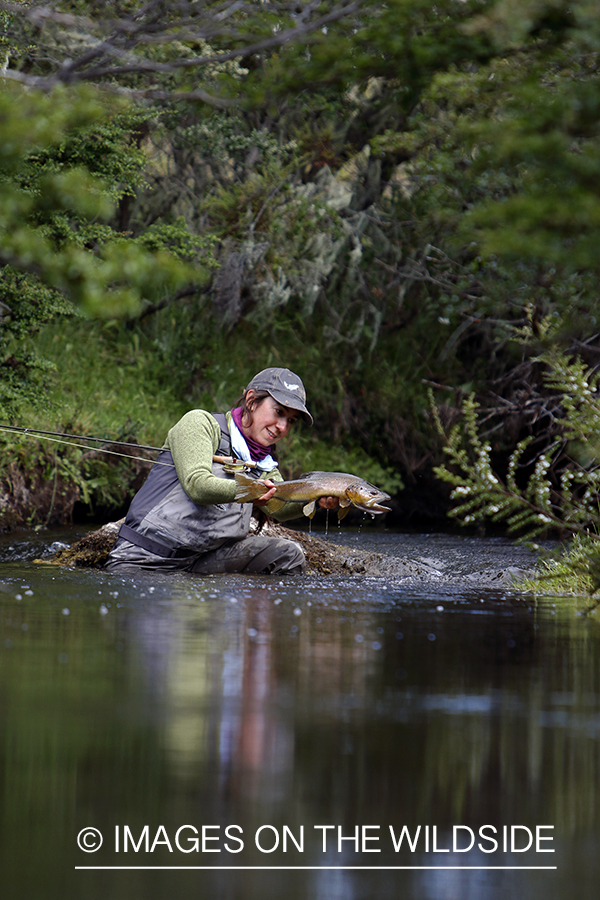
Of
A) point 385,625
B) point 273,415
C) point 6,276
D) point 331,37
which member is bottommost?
point 385,625

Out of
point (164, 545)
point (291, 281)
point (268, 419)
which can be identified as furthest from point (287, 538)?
point (291, 281)

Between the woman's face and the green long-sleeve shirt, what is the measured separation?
0.80ft

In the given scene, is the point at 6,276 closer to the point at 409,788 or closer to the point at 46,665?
the point at 46,665

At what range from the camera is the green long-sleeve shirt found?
5898 mm

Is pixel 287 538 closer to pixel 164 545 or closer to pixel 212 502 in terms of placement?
pixel 164 545

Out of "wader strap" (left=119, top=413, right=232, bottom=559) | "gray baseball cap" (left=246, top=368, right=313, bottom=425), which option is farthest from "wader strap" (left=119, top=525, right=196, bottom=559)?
"gray baseball cap" (left=246, top=368, right=313, bottom=425)

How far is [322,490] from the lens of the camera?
5934 millimetres

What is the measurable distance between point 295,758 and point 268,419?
401cm

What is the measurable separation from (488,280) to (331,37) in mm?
2838

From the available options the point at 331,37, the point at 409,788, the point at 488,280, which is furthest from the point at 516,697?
the point at 488,280

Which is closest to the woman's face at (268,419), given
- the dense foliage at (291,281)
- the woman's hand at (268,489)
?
the woman's hand at (268,489)

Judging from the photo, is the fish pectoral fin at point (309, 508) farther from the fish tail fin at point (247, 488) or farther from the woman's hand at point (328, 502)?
the fish tail fin at point (247, 488)

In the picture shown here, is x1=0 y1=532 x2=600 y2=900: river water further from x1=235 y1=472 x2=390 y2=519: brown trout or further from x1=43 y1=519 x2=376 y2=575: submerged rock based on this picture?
x1=43 y1=519 x2=376 y2=575: submerged rock

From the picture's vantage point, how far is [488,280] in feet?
26.4
